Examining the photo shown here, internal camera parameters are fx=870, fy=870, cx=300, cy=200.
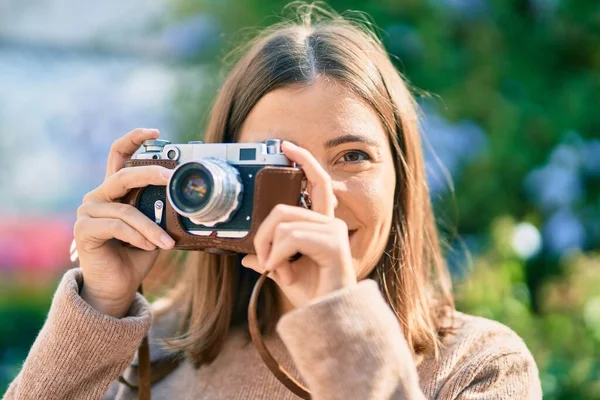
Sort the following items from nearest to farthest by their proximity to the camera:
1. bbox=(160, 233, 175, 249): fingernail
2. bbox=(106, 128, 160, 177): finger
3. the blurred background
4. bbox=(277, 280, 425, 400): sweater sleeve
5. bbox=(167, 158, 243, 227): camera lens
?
bbox=(277, 280, 425, 400): sweater sleeve → bbox=(167, 158, 243, 227): camera lens → bbox=(160, 233, 175, 249): fingernail → bbox=(106, 128, 160, 177): finger → the blurred background

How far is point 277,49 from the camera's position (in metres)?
1.84

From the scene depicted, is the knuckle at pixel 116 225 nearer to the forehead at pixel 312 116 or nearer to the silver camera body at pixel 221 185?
the silver camera body at pixel 221 185

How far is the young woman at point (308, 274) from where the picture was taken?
1.41m

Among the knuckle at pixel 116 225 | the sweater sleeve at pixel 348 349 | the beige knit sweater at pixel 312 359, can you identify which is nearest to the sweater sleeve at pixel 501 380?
the beige knit sweater at pixel 312 359

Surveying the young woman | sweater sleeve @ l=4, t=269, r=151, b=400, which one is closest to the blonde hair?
the young woman

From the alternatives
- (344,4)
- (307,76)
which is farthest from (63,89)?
(307,76)

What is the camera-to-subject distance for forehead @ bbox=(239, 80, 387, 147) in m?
1.67

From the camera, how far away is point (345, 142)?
1.68 m

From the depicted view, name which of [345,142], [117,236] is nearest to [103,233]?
[117,236]

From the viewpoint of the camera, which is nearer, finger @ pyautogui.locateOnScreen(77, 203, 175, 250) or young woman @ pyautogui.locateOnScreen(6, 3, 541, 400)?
young woman @ pyautogui.locateOnScreen(6, 3, 541, 400)

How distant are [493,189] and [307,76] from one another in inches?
63.5

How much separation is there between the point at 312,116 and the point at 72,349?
652 mm

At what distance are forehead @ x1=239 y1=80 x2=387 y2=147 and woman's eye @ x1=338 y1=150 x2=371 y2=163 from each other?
39 mm

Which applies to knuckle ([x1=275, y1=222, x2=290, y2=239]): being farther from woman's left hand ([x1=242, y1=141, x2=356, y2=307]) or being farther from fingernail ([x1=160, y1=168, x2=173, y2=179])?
fingernail ([x1=160, y1=168, x2=173, y2=179])
